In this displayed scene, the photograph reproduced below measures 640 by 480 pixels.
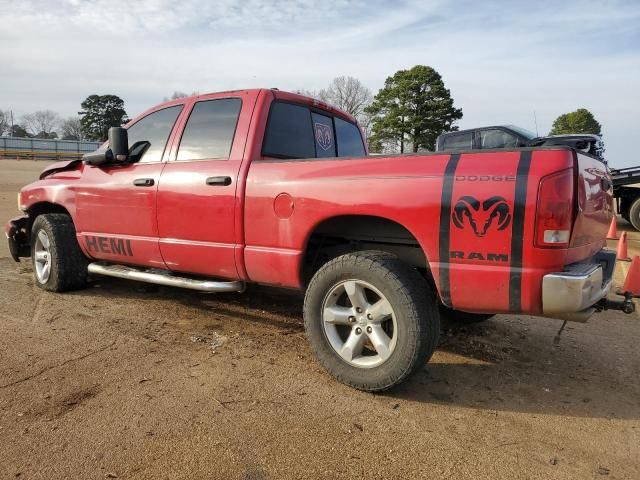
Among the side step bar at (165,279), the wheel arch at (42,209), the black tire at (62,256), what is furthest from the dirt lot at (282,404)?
the wheel arch at (42,209)

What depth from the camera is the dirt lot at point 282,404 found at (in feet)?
7.57

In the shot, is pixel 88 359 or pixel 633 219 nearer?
pixel 88 359

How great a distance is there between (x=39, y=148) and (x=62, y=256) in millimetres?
62235

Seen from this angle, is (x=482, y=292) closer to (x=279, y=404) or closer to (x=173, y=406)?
(x=279, y=404)

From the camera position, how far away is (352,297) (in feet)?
10.0

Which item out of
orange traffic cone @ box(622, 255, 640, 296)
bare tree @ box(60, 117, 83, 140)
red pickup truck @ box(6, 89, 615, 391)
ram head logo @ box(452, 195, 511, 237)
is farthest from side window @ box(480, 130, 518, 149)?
bare tree @ box(60, 117, 83, 140)

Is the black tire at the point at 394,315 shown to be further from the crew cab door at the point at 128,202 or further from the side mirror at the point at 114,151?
the side mirror at the point at 114,151

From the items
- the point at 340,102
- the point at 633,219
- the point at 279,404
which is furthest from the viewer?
the point at 340,102

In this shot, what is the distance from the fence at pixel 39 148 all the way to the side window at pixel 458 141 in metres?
53.7

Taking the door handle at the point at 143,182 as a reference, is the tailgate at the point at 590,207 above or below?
below

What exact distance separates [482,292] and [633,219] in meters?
10.9

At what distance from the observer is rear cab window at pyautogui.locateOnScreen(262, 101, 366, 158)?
12.8 feet

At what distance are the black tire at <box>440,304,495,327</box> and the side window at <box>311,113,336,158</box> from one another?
1728 mm

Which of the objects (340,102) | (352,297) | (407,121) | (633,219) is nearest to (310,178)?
(352,297)
